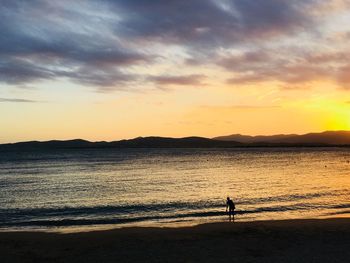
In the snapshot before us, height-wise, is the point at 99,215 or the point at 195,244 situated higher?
the point at 195,244

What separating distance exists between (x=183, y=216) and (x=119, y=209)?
8310mm

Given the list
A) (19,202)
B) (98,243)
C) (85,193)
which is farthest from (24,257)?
(85,193)

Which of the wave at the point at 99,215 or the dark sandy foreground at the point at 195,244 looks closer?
the dark sandy foreground at the point at 195,244

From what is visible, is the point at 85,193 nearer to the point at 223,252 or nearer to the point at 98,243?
the point at 98,243

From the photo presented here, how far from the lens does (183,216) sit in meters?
36.3

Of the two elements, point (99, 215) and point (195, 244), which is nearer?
point (195, 244)

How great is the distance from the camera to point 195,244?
22.5 meters

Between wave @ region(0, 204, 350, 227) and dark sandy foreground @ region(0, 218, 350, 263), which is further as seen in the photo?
wave @ region(0, 204, 350, 227)

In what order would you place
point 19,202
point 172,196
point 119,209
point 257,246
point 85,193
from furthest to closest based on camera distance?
point 85,193, point 172,196, point 19,202, point 119,209, point 257,246

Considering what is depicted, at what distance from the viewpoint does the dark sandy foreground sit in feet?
64.7

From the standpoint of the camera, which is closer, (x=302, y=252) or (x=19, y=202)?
(x=302, y=252)

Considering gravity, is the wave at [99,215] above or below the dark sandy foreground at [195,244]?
below

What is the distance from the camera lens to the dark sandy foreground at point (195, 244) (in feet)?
64.7

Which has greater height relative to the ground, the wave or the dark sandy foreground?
the dark sandy foreground
